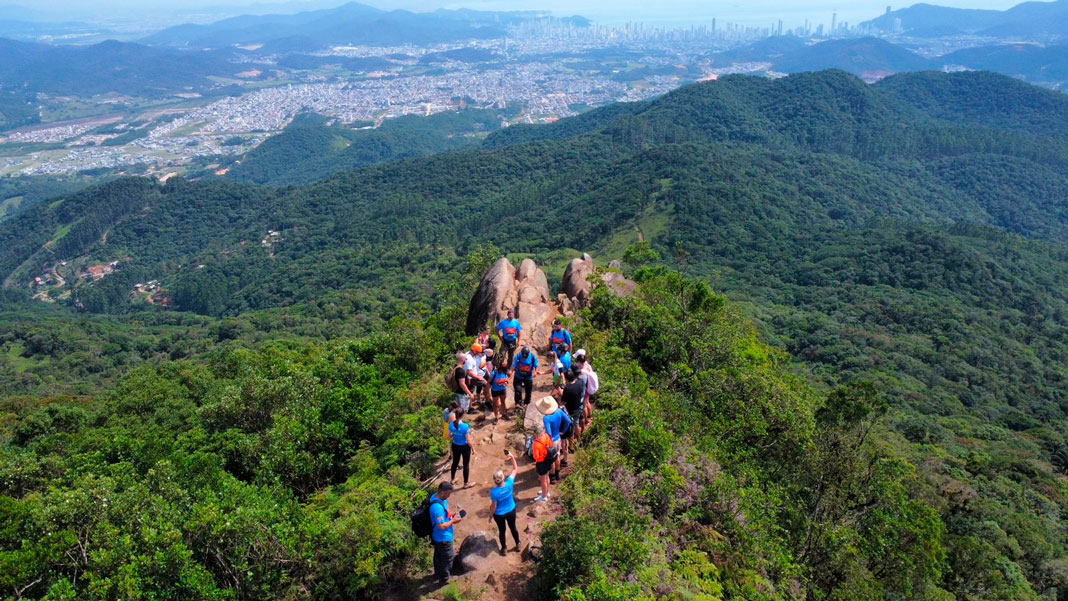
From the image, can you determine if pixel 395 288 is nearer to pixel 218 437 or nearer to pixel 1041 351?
pixel 218 437

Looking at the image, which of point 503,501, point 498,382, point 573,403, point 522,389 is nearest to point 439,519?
point 503,501

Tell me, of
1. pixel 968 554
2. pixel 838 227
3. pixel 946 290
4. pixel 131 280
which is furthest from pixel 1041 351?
pixel 131 280

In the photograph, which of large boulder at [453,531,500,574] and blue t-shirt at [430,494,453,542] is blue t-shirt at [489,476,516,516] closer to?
blue t-shirt at [430,494,453,542]

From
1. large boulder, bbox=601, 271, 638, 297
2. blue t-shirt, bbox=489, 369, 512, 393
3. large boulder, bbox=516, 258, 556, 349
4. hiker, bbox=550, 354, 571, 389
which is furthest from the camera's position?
large boulder, bbox=601, 271, 638, 297

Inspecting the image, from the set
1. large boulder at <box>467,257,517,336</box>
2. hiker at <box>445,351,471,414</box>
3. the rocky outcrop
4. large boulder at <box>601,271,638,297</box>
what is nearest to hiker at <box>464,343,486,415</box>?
hiker at <box>445,351,471,414</box>

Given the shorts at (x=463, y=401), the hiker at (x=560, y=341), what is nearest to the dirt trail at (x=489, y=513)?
the shorts at (x=463, y=401)

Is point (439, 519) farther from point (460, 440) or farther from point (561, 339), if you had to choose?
point (561, 339)
